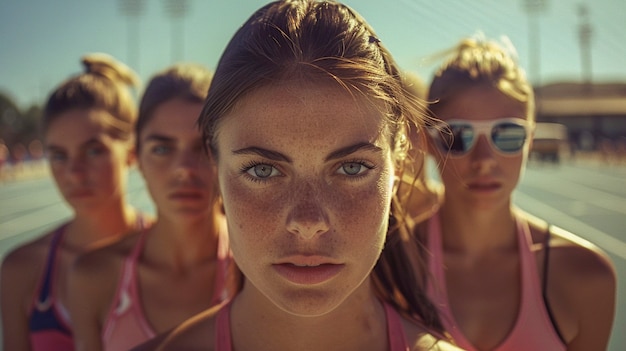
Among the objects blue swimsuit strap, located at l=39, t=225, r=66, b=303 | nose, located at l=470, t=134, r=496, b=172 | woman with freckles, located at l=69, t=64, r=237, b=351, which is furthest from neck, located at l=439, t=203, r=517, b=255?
blue swimsuit strap, located at l=39, t=225, r=66, b=303

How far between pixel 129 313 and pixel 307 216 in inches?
63.8

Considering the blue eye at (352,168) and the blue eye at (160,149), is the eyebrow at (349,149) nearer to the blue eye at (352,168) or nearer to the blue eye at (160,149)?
the blue eye at (352,168)

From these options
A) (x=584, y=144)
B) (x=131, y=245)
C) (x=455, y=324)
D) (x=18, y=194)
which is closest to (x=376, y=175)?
(x=455, y=324)

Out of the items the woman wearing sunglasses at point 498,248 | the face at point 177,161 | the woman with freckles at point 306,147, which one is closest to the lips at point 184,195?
the face at point 177,161

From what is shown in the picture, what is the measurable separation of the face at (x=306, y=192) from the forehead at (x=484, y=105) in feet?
3.77

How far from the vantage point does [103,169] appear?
3.22 m

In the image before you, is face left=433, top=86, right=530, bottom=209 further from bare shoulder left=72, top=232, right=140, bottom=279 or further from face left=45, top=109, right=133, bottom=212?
face left=45, top=109, right=133, bottom=212

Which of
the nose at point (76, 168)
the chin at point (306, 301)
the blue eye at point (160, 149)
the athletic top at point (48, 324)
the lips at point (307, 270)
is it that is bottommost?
the athletic top at point (48, 324)

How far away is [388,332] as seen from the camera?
5.88ft

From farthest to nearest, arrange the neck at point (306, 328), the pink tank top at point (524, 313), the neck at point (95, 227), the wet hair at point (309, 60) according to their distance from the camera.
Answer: the neck at point (95, 227) → the pink tank top at point (524, 313) → the neck at point (306, 328) → the wet hair at point (309, 60)

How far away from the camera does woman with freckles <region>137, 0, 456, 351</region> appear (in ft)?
4.69

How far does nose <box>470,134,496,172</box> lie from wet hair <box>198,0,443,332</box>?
0.79 m

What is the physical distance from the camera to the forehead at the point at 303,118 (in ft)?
4.71

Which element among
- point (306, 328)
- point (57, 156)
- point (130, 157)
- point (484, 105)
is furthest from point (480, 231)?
point (57, 156)
